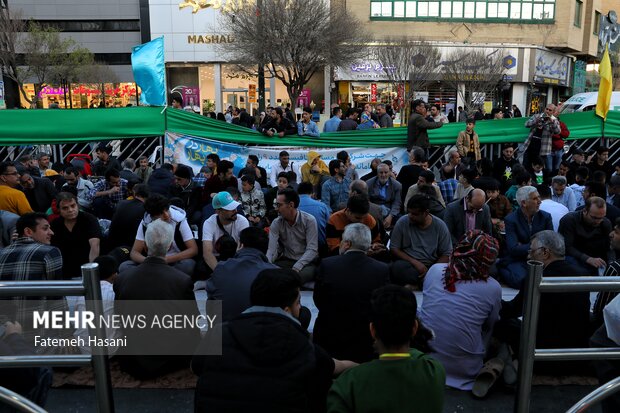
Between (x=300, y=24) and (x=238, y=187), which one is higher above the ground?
(x=300, y=24)

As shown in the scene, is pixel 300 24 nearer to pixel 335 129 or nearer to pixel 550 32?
pixel 335 129

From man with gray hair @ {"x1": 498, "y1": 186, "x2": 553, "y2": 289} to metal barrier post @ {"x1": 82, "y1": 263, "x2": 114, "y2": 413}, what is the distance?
4645 millimetres

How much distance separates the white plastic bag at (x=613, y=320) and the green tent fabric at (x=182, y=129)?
8917mm

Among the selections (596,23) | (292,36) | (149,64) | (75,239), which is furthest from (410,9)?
(75,239)

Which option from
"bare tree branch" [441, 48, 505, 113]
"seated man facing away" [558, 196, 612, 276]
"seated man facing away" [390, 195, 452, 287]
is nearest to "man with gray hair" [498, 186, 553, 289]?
"seated man facing away" [558, 196, 612, 276]

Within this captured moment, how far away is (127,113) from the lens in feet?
36.2

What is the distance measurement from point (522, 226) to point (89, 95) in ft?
125

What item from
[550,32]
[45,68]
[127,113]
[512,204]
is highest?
[550,32]

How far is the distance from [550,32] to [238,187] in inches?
1266

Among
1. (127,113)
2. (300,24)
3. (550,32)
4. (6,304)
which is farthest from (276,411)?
(550,32)

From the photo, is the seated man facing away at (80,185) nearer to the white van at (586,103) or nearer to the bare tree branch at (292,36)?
the bare tree branch at (292,36)

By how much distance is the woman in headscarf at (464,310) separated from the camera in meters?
4.04

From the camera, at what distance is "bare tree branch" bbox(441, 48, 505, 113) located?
2975cm

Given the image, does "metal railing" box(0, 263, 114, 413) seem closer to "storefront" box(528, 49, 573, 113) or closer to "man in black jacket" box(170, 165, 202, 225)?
"man in black jacket" box(170, 165, 202, 225)
